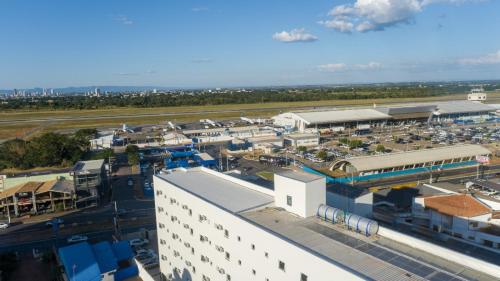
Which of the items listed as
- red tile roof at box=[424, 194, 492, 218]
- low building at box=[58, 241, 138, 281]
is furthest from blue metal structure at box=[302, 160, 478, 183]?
low building at box=[58, 241, 138, 281]

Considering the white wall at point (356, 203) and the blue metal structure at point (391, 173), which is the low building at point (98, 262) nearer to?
the white wall at point (356, 203)

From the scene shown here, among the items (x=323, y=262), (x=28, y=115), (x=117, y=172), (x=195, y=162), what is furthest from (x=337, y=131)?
(x=28, y=115)

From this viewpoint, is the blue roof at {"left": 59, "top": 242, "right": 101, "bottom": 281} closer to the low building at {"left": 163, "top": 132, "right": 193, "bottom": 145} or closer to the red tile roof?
the red tile roof

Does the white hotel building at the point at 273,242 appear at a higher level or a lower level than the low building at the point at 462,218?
higher

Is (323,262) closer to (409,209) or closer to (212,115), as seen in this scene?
(409,209)

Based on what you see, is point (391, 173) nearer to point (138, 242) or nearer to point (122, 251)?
point (138, 242)

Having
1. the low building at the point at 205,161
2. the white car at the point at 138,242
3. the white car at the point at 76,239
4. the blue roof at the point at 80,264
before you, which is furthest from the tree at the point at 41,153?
the blue roof at the point at 80,264
